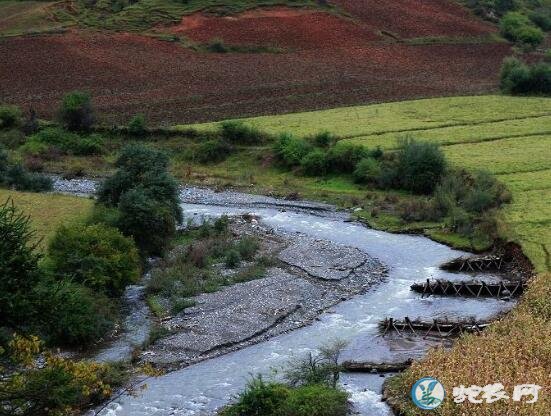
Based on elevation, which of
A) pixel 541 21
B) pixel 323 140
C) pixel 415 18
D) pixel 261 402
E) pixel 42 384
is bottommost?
pixel 323 140

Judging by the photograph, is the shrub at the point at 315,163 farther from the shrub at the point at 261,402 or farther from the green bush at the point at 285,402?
the shrub at the point at 261,402

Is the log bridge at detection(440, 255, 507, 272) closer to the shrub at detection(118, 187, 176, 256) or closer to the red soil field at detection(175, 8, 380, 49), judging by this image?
the shrub at detection(118, 187, 176, 256)

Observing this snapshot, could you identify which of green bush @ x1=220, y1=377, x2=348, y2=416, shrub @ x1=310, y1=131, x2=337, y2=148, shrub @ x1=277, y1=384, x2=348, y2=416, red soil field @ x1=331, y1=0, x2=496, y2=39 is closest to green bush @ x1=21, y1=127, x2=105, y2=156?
shrub @ x1=310, y1=131, x2=337, y2=148

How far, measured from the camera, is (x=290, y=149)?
238ft

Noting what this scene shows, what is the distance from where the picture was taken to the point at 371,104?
90.1 metres

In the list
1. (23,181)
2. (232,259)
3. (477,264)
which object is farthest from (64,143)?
(477,264)

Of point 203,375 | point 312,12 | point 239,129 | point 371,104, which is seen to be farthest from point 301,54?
point 203,375

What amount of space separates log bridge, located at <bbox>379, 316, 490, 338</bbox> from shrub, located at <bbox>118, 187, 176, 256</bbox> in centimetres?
1462

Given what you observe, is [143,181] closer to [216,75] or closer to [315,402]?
[315,402]

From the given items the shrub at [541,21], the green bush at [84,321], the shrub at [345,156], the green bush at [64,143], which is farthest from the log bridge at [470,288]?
the shrub at [541,21]

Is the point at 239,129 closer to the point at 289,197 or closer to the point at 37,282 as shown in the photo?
the point at 289,197

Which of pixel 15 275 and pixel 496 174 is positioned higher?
pixel 15 275

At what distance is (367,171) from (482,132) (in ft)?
46.6

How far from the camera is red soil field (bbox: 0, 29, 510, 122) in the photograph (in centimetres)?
9012
